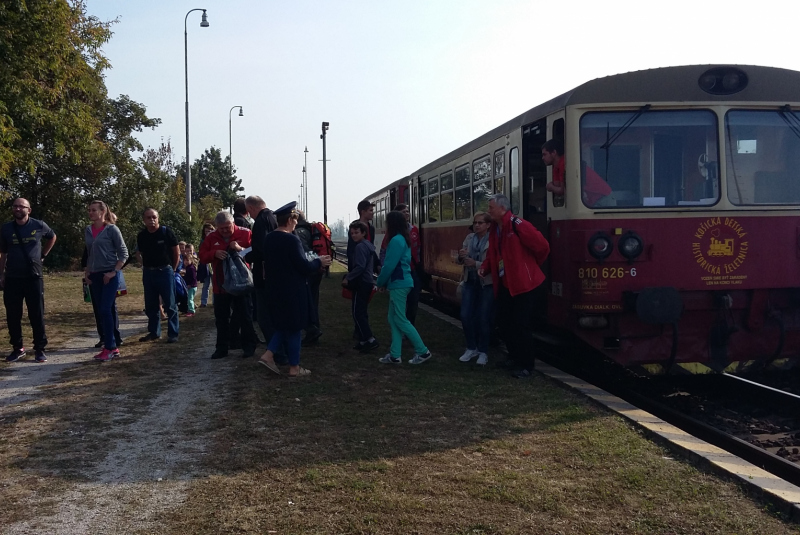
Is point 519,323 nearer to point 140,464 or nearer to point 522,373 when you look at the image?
point 522,373

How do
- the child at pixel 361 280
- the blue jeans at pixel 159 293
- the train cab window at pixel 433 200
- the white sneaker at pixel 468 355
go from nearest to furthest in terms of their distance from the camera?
1. the white sneaker at pixel 468 355
2. the child at pixel 361 280
3. the blue jeans at pixel 159 293
4. the train cab window at pixel 433 200

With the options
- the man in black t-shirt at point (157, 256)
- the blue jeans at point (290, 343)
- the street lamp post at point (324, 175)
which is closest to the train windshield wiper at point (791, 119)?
the blue jeans at point (290, 343)

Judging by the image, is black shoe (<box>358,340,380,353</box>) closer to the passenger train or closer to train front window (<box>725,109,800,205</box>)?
the passenger train

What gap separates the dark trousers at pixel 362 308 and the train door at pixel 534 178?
2.09 meters

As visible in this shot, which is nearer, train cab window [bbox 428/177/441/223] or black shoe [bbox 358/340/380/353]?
black shoe [bbox 358/340/380/353]

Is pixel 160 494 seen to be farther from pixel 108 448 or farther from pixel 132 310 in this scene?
pixel 132 310

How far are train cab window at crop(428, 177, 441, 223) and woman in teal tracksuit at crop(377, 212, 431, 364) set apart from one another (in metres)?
5.99

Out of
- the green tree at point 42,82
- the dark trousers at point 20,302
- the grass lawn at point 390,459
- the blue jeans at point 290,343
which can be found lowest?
the grass lawn at point 390,459

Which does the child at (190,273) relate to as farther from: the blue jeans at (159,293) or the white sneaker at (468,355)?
the white sneaker at (468,355)

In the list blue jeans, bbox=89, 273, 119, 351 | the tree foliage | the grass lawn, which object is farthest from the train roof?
the tree foliage

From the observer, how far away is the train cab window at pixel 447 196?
14172mm

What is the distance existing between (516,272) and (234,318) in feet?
11.9

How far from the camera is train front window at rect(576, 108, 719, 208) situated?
26.9ft

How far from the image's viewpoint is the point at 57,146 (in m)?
15.0
